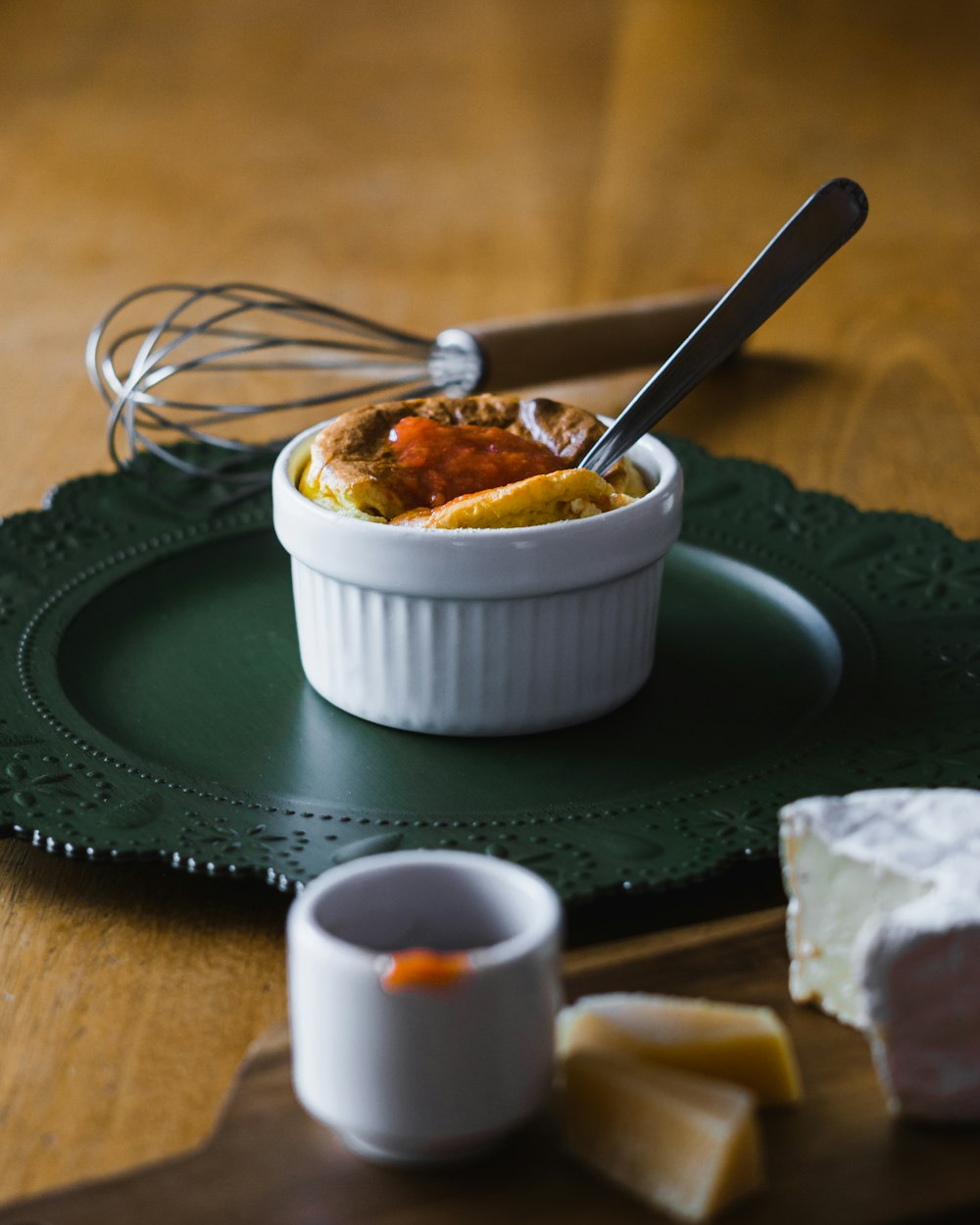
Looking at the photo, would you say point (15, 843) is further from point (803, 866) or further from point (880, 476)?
point (880, 476)

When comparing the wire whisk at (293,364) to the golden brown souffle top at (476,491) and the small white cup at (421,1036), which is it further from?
the small white cup at (421,1036)

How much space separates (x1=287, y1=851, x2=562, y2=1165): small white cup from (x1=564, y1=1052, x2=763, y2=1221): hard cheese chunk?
27mm

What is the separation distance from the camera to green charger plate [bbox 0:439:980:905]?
1068 mm

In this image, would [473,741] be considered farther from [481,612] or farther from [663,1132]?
[663,1132]

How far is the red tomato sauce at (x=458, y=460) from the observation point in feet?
4.16

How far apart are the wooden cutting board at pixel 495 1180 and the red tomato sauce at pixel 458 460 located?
1.79 feet

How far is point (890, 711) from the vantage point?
1.26m

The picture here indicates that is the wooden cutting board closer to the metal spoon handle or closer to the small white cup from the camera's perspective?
the small white cup

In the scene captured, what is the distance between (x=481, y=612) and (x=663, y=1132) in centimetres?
56

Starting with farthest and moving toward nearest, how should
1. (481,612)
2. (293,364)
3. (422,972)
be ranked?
(293,364) → (481,612) → (422,972)

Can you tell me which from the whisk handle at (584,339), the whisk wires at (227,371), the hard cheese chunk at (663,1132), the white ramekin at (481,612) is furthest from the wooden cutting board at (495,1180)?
the whisk handle at (584,339)

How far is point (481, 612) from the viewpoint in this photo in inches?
48.6

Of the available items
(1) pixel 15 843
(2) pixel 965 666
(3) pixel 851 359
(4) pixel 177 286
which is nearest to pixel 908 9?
(3) pixel 851 359

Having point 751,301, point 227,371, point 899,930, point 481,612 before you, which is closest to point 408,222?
point 227,371
